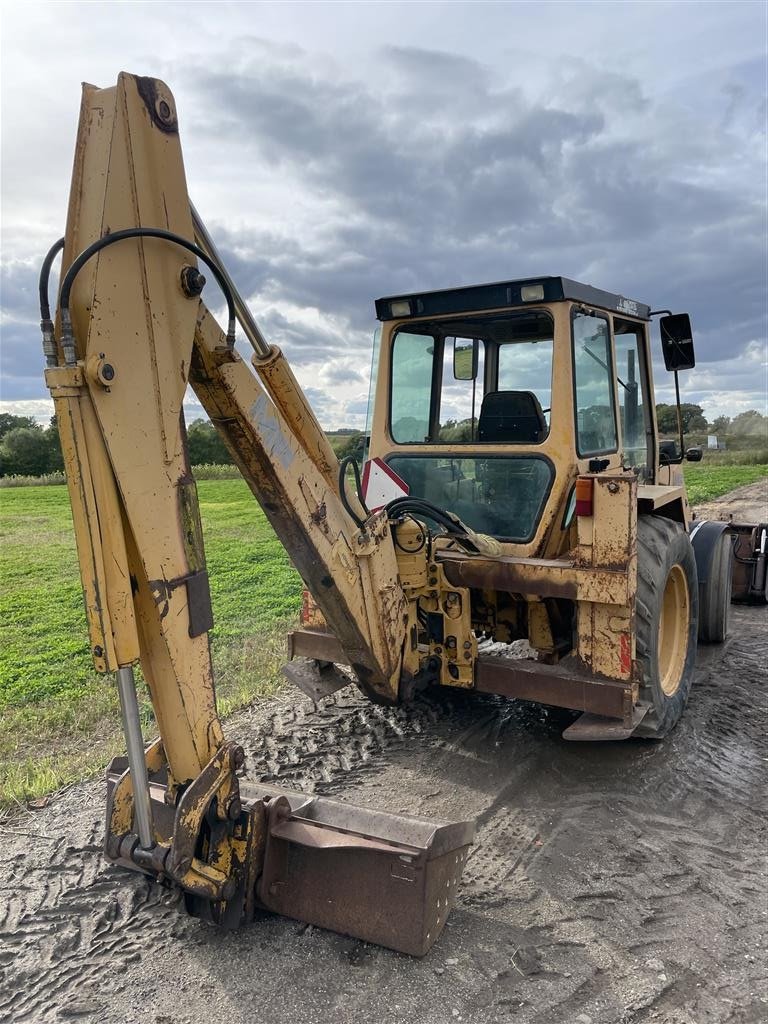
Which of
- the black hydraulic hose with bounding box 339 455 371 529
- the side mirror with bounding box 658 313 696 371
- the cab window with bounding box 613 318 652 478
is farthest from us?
the side mirror with bounding box 658 313 696 371

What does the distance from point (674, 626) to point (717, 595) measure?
1.20 meters

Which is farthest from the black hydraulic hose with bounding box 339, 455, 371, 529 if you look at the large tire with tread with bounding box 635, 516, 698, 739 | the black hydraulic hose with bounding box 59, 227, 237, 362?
the large tire with tread with bounding box 635, 516, 698, 739

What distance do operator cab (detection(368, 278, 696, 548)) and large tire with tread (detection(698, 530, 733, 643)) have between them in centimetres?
100

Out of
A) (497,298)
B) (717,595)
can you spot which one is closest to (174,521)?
(497,298)

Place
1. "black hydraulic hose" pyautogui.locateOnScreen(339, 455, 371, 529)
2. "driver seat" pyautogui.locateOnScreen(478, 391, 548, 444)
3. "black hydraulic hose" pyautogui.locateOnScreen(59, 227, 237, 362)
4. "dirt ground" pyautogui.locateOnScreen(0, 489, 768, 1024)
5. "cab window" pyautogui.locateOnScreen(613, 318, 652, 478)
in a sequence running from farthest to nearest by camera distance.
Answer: "cab window" pyautogui.locateOnScreen(613, 318, 652, 478), "driver seat" pyautogui.locateOnScreen(478, 391, 548, 444), "black hydraulic hose" pyautogui.locateOnScreen(339, 455, 371, 529), "dirt ground" pyautogui.locateOnScreen(0, 489, 768, 1024), "black hydraulic hose" pyautogui.locateOnScreen(59, 227, 237, 362)

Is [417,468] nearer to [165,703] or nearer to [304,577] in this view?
[304,577]

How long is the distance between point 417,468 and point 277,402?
1.65 meters

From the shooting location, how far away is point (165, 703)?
97.7 inches

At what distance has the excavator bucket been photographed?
2.60m

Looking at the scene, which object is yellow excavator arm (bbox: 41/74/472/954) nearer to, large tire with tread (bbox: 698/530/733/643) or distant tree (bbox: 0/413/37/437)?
large tire with tread (bbox: 698/530/733/643)

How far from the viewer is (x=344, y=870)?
8.84 ft

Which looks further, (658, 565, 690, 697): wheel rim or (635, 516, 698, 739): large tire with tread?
(658, 565, 690, 697): wheel rim

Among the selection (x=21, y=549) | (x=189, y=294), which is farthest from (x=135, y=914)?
(x=21, y=549)

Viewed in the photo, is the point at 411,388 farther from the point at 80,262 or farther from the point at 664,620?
the point at 80,262
